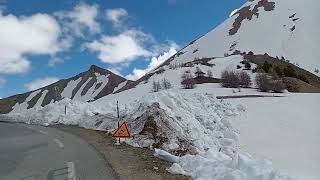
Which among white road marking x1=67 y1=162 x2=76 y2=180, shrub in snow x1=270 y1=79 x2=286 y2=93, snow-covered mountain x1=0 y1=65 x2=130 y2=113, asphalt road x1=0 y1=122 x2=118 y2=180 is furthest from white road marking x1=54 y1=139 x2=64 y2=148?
snow-covered mountain x1=0 y1=65 x2=130 y2=113

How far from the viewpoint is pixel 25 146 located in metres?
17.0

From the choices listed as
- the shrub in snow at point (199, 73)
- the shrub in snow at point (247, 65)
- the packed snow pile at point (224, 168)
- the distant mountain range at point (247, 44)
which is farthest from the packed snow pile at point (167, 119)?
the distant mountain range at point (247, 44)

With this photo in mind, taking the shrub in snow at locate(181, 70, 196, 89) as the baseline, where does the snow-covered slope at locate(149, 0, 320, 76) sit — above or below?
above

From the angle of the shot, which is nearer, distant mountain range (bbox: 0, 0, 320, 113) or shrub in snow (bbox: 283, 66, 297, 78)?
shrub in snow (bbox: 283, 66, 297, 78)

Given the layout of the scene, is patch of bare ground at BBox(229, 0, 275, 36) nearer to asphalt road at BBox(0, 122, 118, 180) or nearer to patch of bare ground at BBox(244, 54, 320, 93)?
patch of bare ground at BBox(244, 54, 320, 93)

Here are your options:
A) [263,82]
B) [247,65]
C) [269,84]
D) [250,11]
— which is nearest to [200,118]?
[269,84]

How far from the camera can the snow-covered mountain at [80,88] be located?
149m

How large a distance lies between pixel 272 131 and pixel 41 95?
136 metres

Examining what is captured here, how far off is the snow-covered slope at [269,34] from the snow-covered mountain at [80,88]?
23583mm

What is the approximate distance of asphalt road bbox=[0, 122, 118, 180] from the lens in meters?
10.9

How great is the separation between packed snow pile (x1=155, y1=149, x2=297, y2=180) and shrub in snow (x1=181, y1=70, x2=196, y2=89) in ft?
157

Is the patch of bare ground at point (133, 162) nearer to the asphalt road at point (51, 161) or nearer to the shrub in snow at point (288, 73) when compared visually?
the asphalt road at point (51, 161)

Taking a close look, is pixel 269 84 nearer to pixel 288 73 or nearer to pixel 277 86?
pixel 277 86

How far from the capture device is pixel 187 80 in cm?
6744
